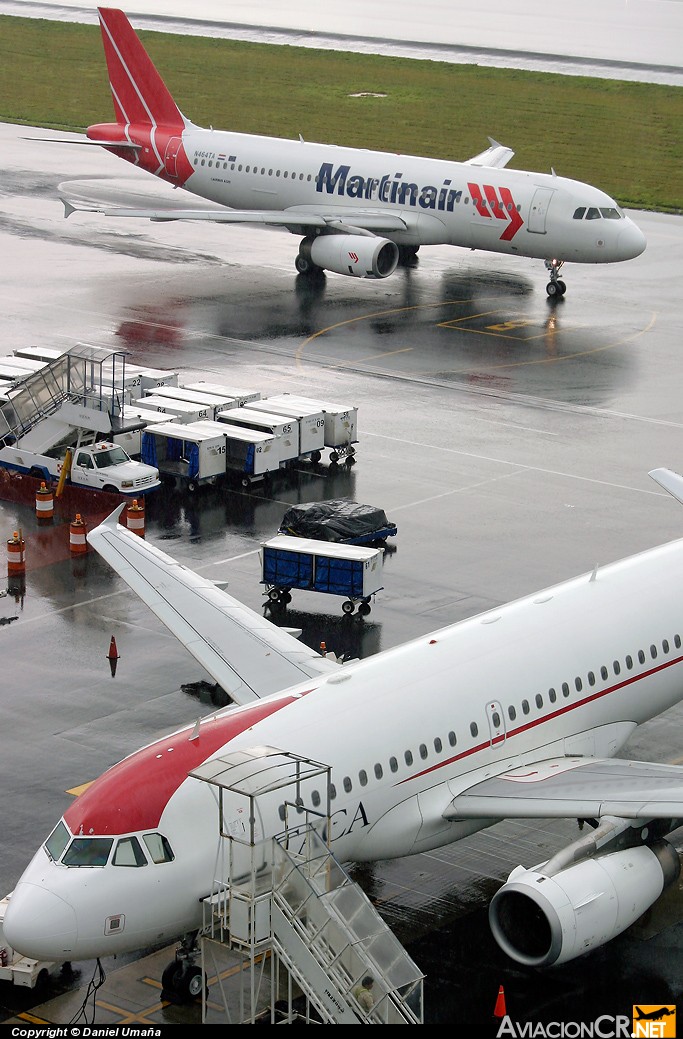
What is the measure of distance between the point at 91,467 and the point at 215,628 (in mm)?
18324

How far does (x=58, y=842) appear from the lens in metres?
24.0

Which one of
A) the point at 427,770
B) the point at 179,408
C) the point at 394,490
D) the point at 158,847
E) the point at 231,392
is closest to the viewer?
the point at 158,847

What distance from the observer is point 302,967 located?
903 inches

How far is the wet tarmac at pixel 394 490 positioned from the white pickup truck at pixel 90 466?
1.09m

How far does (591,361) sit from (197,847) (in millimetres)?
43582

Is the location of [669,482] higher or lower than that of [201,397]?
higher

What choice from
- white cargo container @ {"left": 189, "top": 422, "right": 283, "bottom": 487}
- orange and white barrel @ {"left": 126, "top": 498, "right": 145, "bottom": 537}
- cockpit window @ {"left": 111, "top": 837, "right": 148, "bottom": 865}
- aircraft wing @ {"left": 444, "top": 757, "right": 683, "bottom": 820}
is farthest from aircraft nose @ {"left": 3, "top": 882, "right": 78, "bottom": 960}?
white cargo container @ {"left": 189, "top": 422, "right": 283, "bottom": 487}

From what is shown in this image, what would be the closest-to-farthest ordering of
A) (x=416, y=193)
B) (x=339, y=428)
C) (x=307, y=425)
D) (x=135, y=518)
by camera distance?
(x=135, y=518) < (x=307, y=425) < (x=339, y=428) < (x=416, y=193)

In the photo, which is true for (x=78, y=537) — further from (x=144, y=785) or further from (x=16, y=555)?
(x=144, y=785)

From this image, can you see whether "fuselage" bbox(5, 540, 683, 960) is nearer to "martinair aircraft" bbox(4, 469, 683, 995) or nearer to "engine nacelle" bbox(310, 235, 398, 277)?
"martinair aircraft" bbox(4, 469, 683, 995)

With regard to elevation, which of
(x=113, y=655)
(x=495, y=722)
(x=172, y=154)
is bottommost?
(x=113, y=655)

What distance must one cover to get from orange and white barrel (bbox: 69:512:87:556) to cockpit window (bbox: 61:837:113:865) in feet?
73.5

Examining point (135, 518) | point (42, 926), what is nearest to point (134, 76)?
point (135, 518)

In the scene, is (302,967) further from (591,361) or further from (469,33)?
(469,33)
